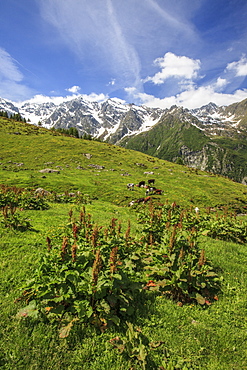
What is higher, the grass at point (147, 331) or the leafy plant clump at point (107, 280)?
the leafy plant clump at point (107, 280)

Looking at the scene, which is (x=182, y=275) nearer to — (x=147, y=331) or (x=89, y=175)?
(x=147, y=331)

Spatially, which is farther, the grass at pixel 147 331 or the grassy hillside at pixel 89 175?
the grassy hillside at pixel 89 175

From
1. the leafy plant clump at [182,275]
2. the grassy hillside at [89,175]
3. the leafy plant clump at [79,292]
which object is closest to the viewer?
the leafy plant clump at [79,292]

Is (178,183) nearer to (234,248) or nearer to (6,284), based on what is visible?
(234,248)

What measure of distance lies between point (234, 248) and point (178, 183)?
31.0 metres

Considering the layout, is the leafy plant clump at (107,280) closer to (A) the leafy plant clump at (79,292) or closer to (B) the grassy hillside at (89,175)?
(A) the leafy plant clump at (79,292)

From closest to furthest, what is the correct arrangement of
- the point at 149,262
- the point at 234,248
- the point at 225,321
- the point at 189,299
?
the point at 225,321 < the point at 189,299 < the point at 149,262 < the point at 234,248

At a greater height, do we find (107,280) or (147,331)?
(107,280)

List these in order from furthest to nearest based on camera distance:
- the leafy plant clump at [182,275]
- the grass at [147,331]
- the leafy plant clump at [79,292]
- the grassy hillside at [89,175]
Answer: the grassy hillside at [89,175] < the leafy plant clump at [182,275] < the leafy plant clump at [79,292] < the grass at [147,331]

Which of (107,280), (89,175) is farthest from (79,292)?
(89,175)

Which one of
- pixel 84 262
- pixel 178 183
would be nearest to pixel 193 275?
pixel 84 262

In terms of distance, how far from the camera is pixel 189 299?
645 centimetres

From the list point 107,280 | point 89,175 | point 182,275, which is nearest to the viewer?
point 107,280

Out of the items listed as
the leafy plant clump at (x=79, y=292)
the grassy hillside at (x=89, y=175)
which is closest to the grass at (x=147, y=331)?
the leafy plant clump at (x=79, y=292)
